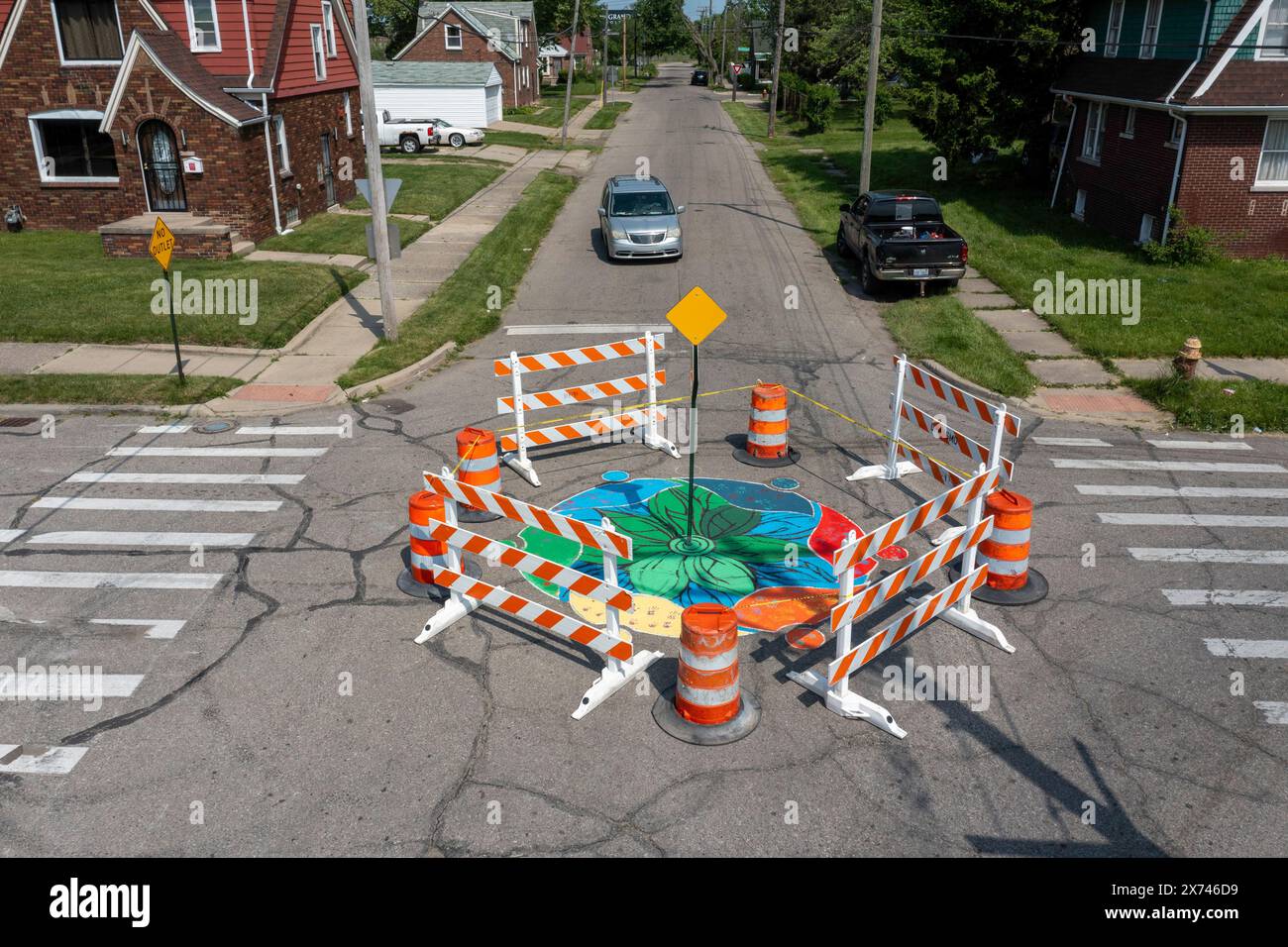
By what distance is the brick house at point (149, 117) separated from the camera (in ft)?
77.7

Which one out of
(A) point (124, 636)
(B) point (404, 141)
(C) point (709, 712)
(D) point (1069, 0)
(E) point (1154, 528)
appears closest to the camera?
(C) point (709, 712)

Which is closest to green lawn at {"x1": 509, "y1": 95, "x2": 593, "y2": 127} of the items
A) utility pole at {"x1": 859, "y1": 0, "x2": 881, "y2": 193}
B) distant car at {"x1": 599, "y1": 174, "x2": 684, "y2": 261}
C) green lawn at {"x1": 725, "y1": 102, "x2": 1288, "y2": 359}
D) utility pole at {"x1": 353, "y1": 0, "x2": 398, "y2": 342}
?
green lawn at {"x1": 725, "y1": 102, "x2": 1288, "y2": 359}

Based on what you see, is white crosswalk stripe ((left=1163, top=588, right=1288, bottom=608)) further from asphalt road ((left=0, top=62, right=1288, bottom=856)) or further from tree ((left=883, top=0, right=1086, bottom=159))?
tree ((left=883, top=0, right=1086, bottom=159))

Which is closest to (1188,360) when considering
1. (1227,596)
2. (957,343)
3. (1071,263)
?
(957,343)

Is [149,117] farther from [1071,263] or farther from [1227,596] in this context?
[1227,596]

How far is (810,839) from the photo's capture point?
680 centimetres

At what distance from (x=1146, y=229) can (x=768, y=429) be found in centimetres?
1565

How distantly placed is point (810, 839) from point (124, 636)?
6447 mm

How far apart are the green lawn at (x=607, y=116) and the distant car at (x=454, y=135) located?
43.1ft

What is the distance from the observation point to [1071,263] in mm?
22625

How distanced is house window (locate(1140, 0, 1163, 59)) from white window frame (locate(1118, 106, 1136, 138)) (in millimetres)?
Result: 1262

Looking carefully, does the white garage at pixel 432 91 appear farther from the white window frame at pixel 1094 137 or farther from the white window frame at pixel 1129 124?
the white window frame at pixel 1129 124
